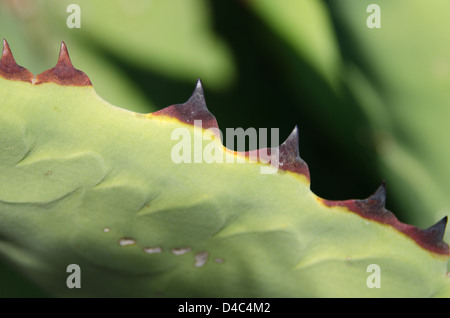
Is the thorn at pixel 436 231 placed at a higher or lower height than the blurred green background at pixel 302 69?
lower

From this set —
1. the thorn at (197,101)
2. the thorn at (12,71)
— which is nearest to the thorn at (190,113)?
the thorn at (197,101)

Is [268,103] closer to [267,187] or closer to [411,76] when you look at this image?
[411,76]

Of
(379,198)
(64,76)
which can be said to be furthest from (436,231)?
(64,76)

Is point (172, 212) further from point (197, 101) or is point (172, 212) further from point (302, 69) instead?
point (302, 69)

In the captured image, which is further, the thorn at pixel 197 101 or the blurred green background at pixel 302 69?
the blurred green background at pixel 302 69

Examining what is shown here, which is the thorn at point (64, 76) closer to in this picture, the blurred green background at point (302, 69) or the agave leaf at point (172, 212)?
the agave leaf at point (172, 212)
